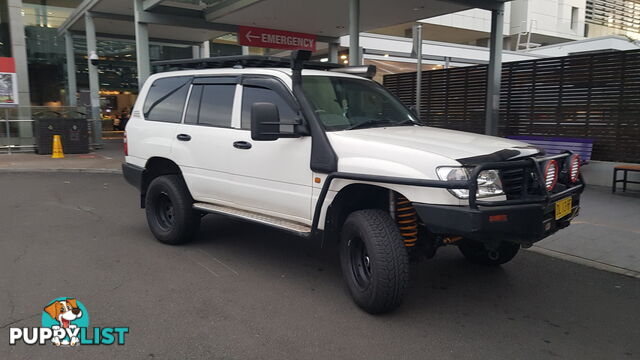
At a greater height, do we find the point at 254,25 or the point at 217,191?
the point at 254,25

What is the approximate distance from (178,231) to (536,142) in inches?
302

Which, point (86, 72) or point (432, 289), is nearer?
point (432, 289)

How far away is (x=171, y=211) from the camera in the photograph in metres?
5.98

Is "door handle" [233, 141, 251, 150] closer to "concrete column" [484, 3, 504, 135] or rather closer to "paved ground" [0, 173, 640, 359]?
"paved ground" [0, 173, 640, 359]

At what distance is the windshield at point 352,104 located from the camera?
4.55 m

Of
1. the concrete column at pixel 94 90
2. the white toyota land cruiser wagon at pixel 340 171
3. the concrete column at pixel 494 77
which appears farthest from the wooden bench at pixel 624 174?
the concrete column at pixel 94 90

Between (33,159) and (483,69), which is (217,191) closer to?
(483,69)

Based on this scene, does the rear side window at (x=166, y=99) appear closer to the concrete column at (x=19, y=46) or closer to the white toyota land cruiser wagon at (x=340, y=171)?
the white toyota land cruiser wagon at (x=340, y=171)

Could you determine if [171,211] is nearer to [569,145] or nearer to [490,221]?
[490,221]

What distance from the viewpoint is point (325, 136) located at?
14.0ft

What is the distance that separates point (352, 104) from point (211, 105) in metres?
1.63

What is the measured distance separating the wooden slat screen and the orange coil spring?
22.1 feet

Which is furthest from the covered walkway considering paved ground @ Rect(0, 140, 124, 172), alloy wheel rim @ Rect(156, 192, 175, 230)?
alloy wheel rim @ Rect(156, 192, 175, 230)

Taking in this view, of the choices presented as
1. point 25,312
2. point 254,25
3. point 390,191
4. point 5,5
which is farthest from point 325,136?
point 5,5
